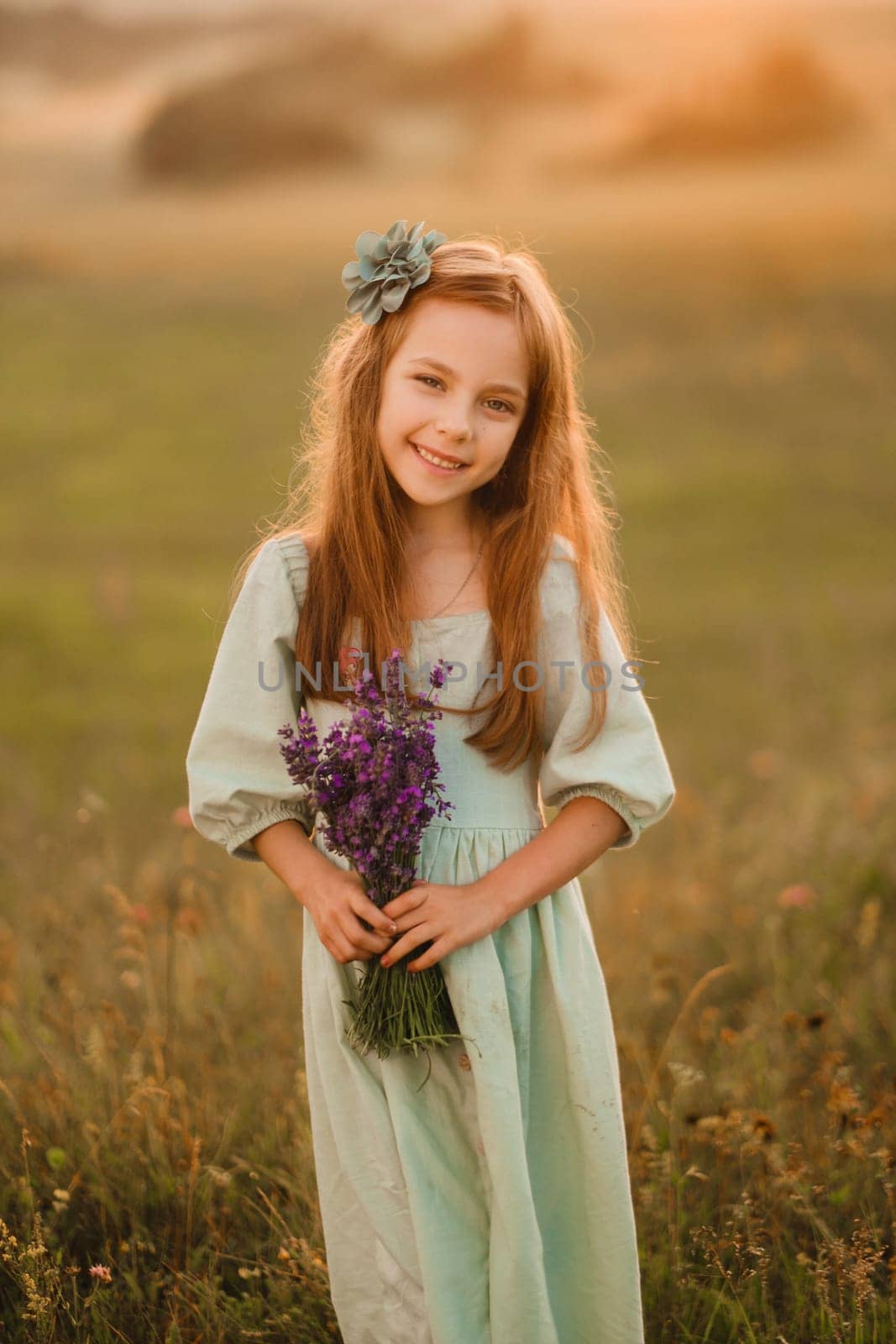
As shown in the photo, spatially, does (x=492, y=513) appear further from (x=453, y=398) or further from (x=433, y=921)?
(x=433, y=921)

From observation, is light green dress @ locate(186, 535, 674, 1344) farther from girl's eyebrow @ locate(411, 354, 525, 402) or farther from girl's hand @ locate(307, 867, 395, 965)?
girl's eyebrow @ locate(411, 354, 525, 402)

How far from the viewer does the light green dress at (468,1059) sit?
217 cm

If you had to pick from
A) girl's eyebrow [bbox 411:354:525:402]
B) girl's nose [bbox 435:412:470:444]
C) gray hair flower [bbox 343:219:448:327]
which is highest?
gray hair flower [bbox 343:219:448:327]

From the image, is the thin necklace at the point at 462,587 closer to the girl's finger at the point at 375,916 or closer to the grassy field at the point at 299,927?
the girl's finger at the point at 375,916

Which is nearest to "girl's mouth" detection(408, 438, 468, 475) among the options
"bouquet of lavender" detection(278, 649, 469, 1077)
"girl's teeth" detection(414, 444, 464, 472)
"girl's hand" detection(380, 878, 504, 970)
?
"girl's teeth" detection(414, 444, 464, 472)

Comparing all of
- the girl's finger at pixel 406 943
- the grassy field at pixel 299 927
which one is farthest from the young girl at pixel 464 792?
the grassy field at pixel 299 927

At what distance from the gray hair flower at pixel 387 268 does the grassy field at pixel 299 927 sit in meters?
1.11

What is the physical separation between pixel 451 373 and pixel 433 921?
3.05ft

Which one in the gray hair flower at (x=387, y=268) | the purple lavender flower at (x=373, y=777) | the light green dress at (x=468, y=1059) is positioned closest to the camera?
the purple lavender flower at (x=373, y=777)

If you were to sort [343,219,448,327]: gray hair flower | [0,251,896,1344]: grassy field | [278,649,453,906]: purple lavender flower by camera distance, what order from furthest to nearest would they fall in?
[0,251,896,1344]: grassy field < [343,219,448,327]: gray hair flower < [278,649,453,906]: purple lavender flower

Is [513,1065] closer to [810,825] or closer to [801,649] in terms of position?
[810,825]

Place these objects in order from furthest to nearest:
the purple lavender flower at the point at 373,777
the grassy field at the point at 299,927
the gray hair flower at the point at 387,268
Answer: the grassy field at the point at 299,927
the gray hair flower at the point at 387,268
the purple lavender flower at the point at 373,777

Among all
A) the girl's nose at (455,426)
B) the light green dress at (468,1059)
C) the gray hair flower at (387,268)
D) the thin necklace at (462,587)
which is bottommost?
the light green dress at (468,1059)

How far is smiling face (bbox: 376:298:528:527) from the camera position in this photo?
2.22 meters
